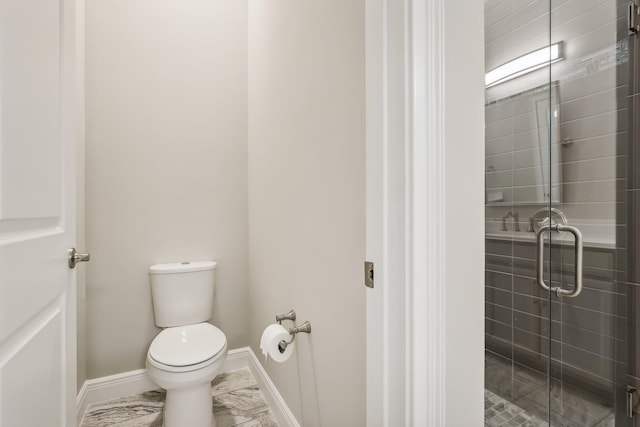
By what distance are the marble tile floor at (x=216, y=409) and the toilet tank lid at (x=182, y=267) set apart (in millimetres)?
723

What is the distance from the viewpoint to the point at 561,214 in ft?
4.92

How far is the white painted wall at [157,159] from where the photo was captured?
177cm

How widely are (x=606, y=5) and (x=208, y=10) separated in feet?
6.92

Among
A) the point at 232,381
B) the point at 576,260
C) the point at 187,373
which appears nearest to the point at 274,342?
the point at 187,373

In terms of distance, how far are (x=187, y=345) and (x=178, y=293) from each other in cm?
38

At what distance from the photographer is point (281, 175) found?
5.01 ft

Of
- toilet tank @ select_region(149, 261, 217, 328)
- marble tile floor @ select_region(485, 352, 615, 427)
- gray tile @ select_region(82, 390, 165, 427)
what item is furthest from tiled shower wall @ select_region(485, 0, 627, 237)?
gray tile @ select_region(82, 390, 165, 427)

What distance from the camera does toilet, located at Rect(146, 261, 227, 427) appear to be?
133 cm

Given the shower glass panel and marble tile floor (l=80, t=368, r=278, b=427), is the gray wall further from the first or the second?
the shower glass panel

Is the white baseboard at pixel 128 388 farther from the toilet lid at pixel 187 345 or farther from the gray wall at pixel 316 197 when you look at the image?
Answer: the toilet lid at pixel 187 345

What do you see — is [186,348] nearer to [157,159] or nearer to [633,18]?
[157,159]

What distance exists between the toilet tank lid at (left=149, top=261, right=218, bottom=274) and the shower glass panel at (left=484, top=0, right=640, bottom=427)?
1669 millimetres

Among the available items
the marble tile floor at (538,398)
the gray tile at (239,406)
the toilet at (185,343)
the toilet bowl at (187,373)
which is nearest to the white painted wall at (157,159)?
the toilet at (185,343)

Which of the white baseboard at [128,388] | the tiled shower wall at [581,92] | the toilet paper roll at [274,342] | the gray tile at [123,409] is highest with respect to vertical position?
the tiled shower wall at [581,92]
